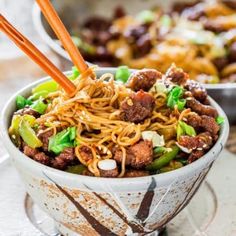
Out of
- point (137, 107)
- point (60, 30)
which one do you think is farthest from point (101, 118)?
point (60, 30)

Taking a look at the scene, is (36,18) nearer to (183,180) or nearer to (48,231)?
(48,231)

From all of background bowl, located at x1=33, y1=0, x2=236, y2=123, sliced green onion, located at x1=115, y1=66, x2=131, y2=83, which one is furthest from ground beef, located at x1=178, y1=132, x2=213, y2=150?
background bowl, located at x1=33, y1=0, x2=236, y2=123

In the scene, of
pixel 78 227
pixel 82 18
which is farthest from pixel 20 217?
pixel 82 18

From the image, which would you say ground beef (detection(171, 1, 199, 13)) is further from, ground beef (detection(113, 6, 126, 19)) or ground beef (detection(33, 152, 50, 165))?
ground beef (detection(33, 152, 50, 165))

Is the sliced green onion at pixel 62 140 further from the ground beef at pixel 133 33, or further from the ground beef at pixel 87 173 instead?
the ground beef at pixel 133 33

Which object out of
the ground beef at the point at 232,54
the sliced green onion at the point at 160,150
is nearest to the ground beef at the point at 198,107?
the sliced green onion at the point at 160,150

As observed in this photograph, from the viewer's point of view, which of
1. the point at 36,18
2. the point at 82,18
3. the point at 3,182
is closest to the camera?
the point at 3,182
